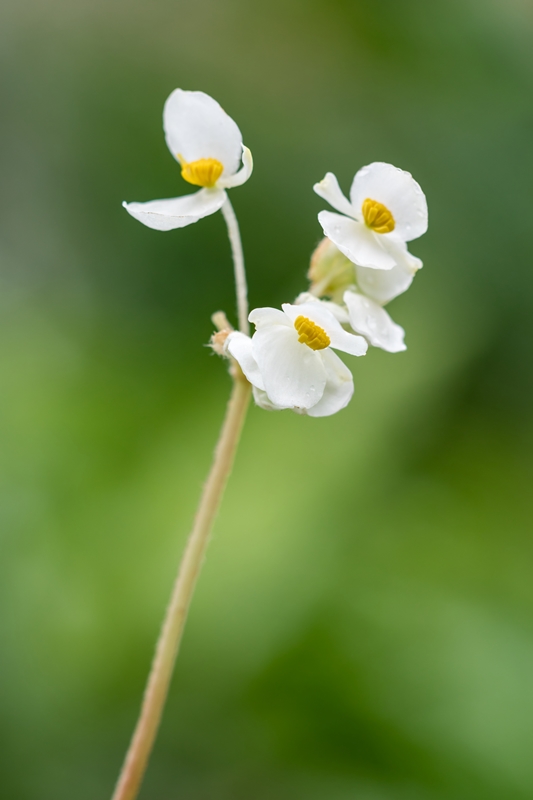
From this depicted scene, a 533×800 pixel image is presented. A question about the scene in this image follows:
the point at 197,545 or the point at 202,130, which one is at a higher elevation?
the point at 202,130

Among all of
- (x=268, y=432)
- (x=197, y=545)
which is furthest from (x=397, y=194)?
(x=268, y=432)

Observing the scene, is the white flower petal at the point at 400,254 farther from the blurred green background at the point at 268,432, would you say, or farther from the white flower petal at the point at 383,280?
the blurred green background at the point at 268,432

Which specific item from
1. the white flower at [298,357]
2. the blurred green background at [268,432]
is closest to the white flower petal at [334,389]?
the white flower at [298,357]

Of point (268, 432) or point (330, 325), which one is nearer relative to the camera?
point (330, 325)

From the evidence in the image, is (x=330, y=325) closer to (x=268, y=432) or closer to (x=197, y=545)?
(x=197, y=545)

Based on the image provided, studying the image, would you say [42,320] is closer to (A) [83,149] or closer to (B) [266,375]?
(A) [83,149]

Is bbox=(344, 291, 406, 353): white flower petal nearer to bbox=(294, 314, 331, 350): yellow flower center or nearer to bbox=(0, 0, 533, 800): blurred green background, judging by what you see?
bbox=(294, 314, 331, 350): yellow flower center

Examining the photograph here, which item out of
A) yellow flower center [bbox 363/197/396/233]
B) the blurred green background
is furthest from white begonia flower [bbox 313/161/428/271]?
the blurred green background
